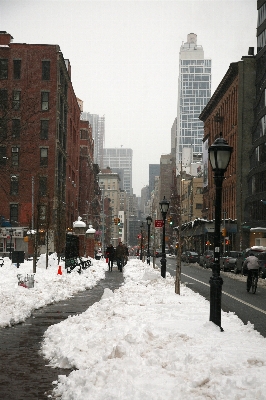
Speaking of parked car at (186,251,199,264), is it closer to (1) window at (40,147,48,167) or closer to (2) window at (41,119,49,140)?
(1) window at (40,147,48,167)

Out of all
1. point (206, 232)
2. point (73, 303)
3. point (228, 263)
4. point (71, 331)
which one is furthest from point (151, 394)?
point (206, 232)

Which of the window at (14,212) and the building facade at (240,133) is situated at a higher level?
the building facade at (240,133)

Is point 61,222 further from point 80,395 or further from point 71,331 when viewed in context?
point 80,395

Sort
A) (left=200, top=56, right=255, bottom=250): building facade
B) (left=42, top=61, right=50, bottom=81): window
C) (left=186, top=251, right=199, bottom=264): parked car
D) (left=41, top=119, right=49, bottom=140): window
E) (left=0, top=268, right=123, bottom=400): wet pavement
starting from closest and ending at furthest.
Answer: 1. (left=0, top=268, right=123, bottom=400): wet pavement
2. (left=186, top=251, right=199, bottom=264): parked car
3. (left=41, top=119, right=49, bottom=140): window
4. (left=42, top=61, right=50, bottom=81): window
5. (left=200, top=56, right=255, bottom=250): building facade

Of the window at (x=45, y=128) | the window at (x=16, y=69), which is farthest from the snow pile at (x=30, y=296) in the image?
the window at (x=16, y=69)

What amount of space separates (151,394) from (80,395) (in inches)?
33.5

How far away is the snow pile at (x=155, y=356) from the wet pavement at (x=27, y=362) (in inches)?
8.5

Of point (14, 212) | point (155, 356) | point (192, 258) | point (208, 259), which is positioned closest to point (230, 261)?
point (208, 259)

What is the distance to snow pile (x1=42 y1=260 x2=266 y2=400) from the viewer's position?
637 centimetres

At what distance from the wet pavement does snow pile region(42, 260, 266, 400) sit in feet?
0.71

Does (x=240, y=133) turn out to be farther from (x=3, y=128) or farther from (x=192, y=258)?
(x=3, y=128)

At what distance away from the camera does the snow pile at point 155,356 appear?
6371mm

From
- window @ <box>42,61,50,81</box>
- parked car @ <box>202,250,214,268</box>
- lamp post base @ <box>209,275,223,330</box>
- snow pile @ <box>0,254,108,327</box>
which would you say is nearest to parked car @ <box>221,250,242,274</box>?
parked car @ <box>202,250,214,268</box>

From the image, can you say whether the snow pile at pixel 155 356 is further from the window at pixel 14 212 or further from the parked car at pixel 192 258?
the window at pixel 14 212
